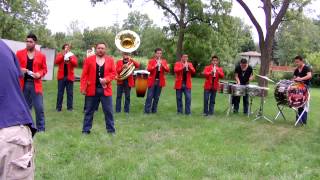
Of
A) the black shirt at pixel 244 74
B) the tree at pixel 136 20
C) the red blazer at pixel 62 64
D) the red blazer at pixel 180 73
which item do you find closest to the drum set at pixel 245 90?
the black shirt at pixel 244 74

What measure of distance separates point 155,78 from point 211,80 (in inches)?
60.9

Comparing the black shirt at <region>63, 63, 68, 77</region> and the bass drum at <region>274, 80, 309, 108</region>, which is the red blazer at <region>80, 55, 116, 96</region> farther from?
the bass drum at <region>274, 80, 309, 108</region>

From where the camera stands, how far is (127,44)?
1249cm

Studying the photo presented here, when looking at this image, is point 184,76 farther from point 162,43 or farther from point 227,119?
point 162,43

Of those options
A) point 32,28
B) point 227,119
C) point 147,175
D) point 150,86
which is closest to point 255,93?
point 227,119

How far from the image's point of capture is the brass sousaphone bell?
39.4ft

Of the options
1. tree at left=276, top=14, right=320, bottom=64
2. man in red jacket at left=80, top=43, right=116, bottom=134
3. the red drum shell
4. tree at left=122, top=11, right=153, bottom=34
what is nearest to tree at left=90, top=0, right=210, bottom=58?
Answer: the red drum shell

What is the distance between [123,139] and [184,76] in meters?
4.31

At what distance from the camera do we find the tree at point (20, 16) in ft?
127

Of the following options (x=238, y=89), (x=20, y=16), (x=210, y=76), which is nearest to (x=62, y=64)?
(x=210, y=76)

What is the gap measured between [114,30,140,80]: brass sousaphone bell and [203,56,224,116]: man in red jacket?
79.9 inches

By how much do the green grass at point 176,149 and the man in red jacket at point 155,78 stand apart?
77 cm

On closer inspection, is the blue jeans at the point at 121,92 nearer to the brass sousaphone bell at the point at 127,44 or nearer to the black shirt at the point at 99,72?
the brass sousaphone bell at the point at 127,44

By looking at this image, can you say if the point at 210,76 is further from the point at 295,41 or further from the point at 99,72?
the point at 295,41
